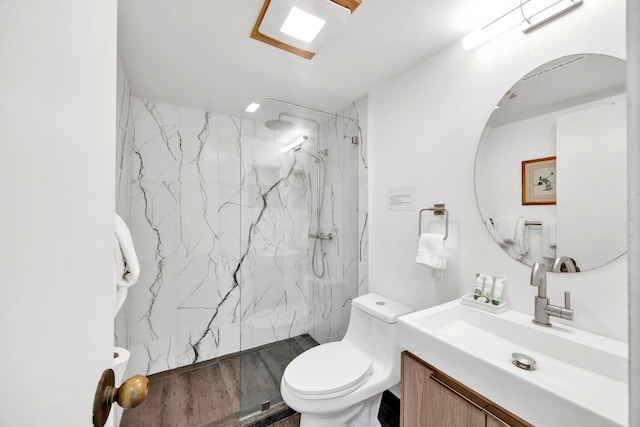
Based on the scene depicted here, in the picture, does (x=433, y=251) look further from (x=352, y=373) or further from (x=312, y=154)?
(x=312, y=154)

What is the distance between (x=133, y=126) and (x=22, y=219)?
2382mm

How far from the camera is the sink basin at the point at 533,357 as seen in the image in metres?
0.69

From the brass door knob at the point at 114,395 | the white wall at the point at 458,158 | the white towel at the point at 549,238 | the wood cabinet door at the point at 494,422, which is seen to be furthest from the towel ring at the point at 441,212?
the brass door knob at the point at 114,395

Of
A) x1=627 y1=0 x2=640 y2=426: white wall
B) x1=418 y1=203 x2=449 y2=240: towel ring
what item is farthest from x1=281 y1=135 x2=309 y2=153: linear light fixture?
x1=627 y1=0 x2=640 y2=426: white wall

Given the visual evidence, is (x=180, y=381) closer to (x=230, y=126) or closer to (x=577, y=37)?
(x=230, y=126)

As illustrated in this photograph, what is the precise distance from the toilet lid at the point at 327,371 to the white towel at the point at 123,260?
92cm

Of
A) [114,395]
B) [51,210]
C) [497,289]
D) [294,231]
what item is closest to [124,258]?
[114,395]

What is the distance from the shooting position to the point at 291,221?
2162 millimetres

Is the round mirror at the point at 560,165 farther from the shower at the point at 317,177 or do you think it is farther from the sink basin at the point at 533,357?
the shower at the point at 317,177

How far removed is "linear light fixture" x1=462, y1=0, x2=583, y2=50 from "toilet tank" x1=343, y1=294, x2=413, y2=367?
1576 mm

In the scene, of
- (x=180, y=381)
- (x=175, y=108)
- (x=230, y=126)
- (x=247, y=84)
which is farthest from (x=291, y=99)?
(x=180, y=381)

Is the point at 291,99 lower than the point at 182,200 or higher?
higher

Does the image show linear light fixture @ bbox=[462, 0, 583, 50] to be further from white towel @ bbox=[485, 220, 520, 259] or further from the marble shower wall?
the marble shower wall

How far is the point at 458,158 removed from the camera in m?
1.46
